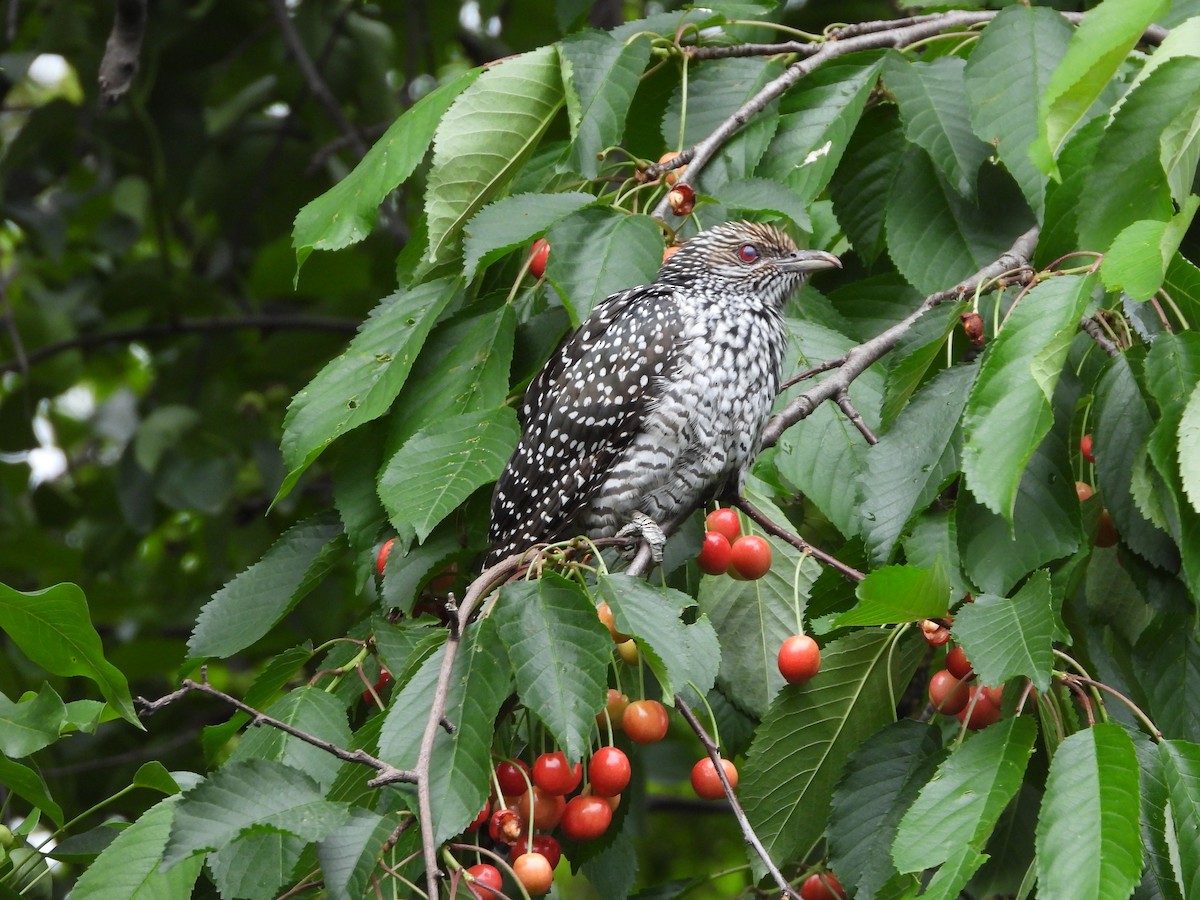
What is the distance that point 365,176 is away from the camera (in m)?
3.37

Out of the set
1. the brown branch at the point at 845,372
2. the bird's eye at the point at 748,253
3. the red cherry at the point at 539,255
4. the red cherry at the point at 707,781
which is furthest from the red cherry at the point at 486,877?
the bird's eye at the point at 748,253

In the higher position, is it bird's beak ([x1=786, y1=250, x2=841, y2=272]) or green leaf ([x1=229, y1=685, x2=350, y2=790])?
bird's beak ([x1=786, y1=250, x2=841, y2=272])

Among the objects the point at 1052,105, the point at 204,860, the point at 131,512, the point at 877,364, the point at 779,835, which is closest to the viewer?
the point at 1052,105

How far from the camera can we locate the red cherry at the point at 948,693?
8.67ft

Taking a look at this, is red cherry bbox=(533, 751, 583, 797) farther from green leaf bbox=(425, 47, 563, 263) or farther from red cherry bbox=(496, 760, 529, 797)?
green leaf bbox=(425, 47, 563, 263)

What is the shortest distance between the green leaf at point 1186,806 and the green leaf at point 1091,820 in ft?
0.49

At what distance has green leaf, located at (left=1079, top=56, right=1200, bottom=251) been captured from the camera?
2400 mm

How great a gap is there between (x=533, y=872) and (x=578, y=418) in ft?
5.02

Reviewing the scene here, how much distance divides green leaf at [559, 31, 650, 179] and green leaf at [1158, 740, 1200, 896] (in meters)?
1.87

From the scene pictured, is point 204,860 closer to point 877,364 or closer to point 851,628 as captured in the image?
point 851,628

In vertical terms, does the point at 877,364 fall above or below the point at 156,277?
above

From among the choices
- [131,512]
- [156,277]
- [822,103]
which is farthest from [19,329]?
[822,103]

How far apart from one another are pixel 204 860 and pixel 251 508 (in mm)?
4129

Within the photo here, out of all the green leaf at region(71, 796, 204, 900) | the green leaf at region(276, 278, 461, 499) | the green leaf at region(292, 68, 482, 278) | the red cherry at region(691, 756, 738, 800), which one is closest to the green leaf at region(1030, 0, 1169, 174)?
the red cherry at region(691, 756, 738, 800)
